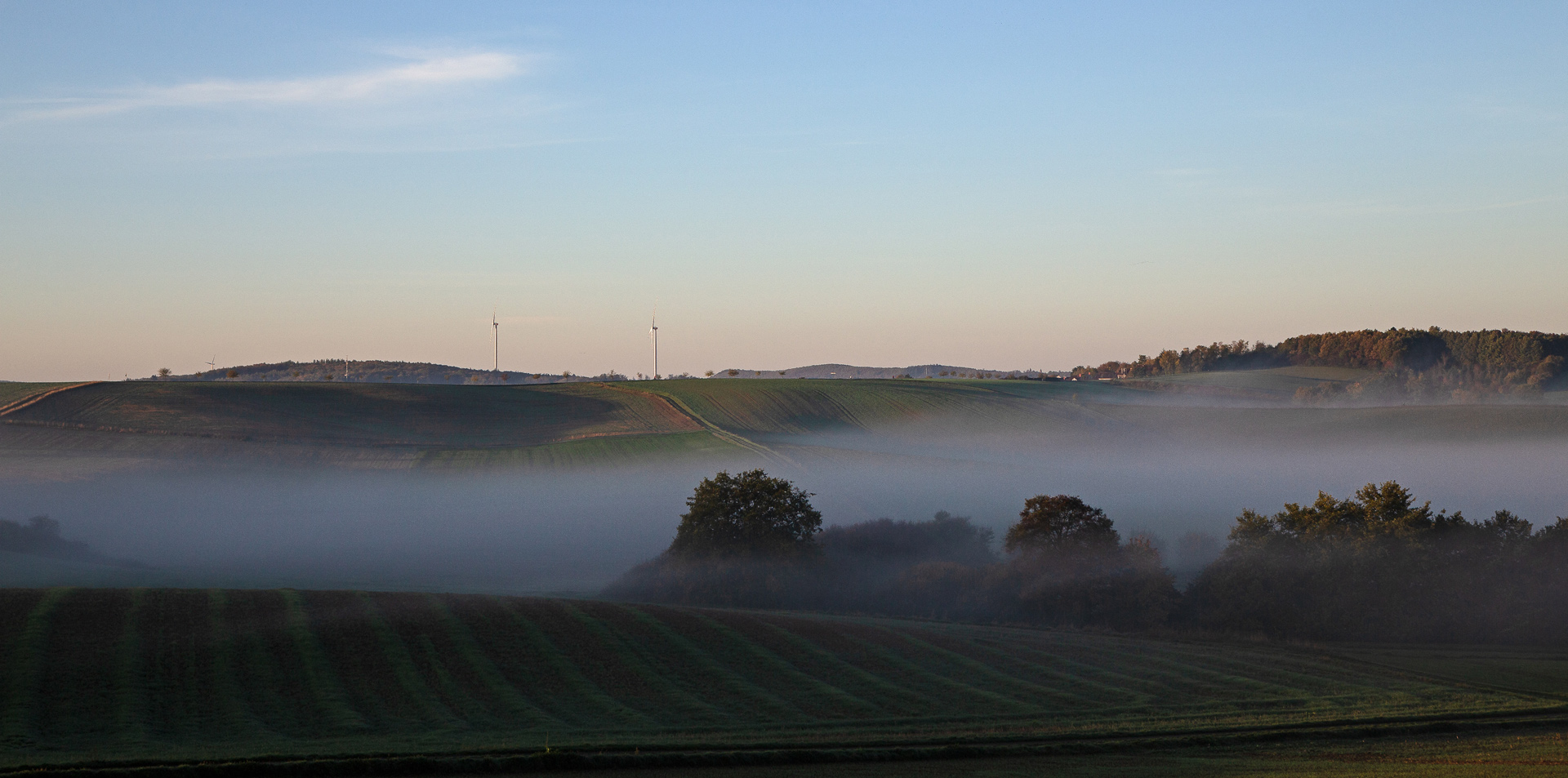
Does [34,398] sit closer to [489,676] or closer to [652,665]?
[489,676]

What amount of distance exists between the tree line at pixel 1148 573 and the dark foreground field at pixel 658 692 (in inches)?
161

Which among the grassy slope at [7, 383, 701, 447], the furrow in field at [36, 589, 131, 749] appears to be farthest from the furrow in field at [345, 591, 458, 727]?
the grassy slope at [7, 383, 701, 447]

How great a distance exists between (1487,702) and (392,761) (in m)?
27.4

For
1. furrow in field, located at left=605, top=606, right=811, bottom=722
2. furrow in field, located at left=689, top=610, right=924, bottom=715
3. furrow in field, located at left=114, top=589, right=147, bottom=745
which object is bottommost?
furrow in field, located at left=689, top=610, right=924, bottom=715

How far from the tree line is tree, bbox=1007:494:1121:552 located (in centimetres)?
8

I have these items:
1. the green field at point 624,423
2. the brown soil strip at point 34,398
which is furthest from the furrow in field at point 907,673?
the brown soil strip at point 34,398

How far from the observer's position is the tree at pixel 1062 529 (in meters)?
53.2

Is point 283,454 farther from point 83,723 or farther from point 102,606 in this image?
point 83,723

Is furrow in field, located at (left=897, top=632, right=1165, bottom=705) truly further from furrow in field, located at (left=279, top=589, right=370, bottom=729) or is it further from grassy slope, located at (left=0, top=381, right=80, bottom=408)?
grassy slope, located at (left=0, top=381, right=80, bottom=408)

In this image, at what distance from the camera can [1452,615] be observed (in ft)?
147

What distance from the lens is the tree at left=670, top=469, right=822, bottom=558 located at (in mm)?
54188

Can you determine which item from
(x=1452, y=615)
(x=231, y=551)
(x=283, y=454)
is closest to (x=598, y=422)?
(x=283, y=454)

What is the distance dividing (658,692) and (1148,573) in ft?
87.6

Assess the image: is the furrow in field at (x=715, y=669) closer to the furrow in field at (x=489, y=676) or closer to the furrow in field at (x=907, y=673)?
the furrow in field at (x=907, y=673)
